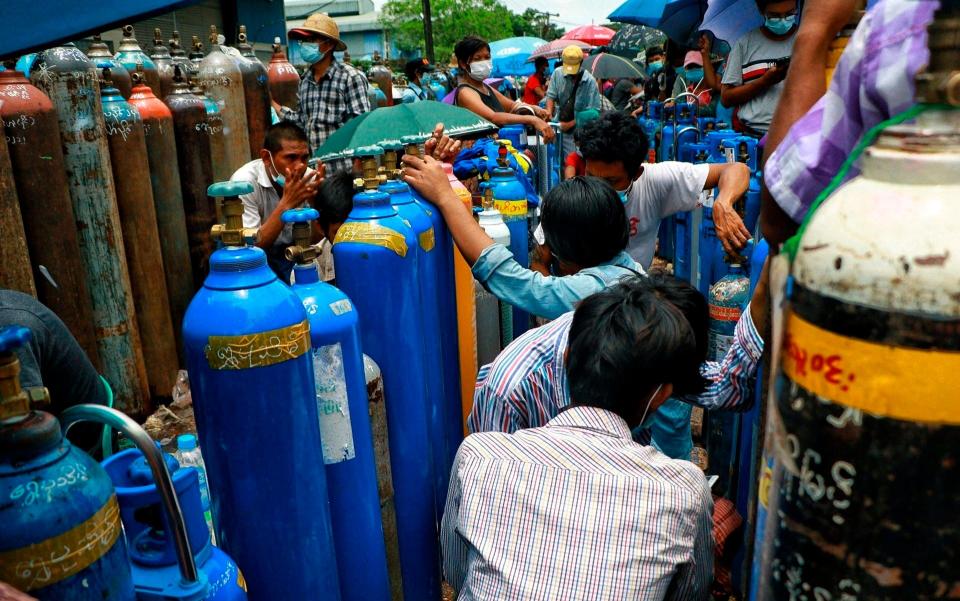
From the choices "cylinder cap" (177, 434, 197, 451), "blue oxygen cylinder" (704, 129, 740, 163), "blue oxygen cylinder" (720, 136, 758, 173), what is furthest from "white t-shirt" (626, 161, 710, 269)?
"cylinder cap" (177, 434, 197, 451)

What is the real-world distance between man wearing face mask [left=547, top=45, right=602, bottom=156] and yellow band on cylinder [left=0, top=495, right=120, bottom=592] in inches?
289

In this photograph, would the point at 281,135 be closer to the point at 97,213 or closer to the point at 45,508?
the point at 97,213

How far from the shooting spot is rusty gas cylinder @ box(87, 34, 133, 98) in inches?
179

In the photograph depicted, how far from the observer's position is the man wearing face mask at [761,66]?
11.1 feet

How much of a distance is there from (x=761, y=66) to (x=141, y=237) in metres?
3.38

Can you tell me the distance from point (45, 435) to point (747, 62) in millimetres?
3491

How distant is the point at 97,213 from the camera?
3727 millimetres

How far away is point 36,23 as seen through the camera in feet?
4.41

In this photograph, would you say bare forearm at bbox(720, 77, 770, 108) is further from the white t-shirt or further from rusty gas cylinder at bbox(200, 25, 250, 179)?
rusty gas cylinder at bbox(200, 25, 250, 179)

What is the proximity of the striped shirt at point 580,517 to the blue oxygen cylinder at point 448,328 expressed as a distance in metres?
1.11

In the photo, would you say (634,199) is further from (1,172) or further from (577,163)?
(1,172)

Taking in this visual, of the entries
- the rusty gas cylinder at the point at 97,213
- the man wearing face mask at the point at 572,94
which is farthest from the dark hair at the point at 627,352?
the man wearing face mask at the point at 572,94

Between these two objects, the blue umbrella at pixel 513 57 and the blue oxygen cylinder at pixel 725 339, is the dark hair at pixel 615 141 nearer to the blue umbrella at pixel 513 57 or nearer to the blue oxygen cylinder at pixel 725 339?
the blue oxygen cylinder at pixel 725 339

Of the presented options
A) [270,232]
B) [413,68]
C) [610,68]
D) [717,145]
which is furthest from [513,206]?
[610,68]
